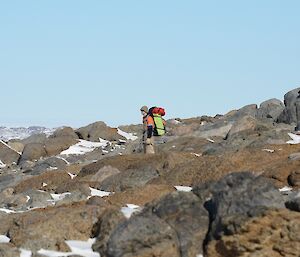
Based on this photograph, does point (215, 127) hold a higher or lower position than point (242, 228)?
lower

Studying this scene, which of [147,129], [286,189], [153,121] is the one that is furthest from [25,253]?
[147,129]

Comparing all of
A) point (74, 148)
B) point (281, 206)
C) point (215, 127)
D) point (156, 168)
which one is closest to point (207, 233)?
point (281, 206)

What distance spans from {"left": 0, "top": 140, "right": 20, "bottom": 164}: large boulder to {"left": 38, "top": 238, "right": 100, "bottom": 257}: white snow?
42929 millimetres

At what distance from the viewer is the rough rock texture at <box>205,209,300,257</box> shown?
480 inches

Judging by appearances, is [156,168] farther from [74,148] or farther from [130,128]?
[130,128]

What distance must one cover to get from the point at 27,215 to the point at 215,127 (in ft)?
110

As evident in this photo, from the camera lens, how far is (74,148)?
54406 millimetres

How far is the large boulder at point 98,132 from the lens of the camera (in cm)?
6209

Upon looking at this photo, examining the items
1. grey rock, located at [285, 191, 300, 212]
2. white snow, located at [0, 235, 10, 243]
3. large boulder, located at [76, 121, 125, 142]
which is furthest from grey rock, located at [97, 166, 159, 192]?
large boulder, located at [76, 121, 125, 142]

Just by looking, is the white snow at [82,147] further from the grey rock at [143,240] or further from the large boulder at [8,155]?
the grey rock at [143,240]

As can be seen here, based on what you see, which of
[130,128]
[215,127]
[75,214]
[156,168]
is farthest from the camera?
[130,128]

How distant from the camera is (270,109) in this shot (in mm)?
59188

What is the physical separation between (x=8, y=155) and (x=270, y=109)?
86.8 ft

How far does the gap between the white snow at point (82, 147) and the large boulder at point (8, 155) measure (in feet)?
19.3
